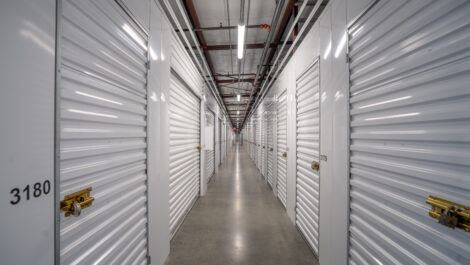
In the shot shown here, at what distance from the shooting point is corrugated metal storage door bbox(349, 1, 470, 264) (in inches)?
38.2

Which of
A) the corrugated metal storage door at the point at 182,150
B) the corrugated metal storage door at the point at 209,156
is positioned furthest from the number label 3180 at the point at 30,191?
the corrugated metal storage door at the point at 209,156

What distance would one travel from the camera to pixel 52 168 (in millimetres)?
988

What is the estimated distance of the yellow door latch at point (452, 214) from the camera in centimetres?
89

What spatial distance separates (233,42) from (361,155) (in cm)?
449

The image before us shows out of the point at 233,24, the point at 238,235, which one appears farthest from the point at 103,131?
the point at 233,24

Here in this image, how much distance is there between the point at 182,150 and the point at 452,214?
3.53 m

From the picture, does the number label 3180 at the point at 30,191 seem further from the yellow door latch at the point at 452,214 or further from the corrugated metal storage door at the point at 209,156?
the corrugated metal storage door at the point at 209,156

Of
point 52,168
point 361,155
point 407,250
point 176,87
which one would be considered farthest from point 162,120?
point 407,250

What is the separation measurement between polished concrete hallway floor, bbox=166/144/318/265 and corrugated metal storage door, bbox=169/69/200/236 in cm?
38

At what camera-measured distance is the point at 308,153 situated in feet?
9.44

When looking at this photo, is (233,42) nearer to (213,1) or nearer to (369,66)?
(213,1)

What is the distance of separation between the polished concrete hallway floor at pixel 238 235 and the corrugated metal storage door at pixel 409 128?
4.14ft

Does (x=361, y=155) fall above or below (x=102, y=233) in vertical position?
above

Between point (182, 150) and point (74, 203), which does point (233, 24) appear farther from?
point (74, 203)
